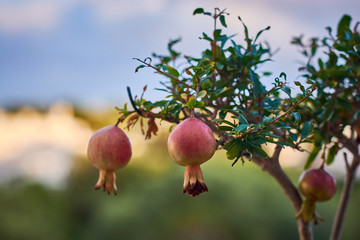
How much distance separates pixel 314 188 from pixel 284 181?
8 centimetres

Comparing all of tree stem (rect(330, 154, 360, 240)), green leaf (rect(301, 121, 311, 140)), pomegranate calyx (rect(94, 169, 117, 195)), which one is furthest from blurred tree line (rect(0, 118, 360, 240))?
pomegranate calyx (rect(94, 169, 117, 195))

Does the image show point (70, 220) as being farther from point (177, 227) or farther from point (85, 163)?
point (177, 227)

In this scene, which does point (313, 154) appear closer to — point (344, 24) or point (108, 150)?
point (344, 24)

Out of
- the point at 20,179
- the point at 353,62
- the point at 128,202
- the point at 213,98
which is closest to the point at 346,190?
the point at 353,62

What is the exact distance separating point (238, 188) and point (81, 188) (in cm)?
242

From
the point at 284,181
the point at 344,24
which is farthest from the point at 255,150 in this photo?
the point at 344,24

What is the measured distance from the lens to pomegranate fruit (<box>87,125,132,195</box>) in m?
0.73

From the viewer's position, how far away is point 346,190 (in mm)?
1256

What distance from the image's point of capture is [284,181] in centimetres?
103

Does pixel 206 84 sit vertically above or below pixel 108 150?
above

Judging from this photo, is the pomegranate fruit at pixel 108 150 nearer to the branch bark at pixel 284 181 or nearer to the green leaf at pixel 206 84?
the green leaf at pixel 206 84

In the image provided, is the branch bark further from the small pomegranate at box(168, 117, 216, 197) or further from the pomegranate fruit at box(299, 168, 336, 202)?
the small pomegranate at box(168, 117, 216, 197)

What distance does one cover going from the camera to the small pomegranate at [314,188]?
0.99 m

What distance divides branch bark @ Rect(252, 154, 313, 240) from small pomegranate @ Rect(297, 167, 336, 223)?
0.10 feet
